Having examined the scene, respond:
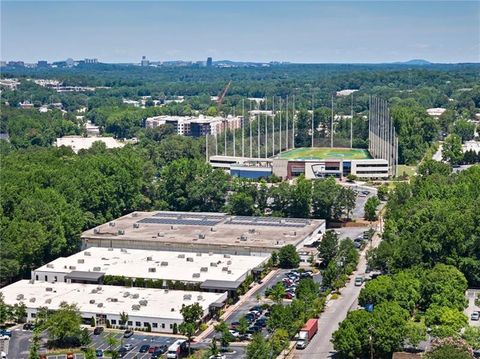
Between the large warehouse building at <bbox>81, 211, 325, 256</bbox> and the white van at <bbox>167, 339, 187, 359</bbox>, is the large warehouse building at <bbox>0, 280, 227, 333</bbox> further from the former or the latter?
the large warehouse building at <bbox>81, 211, 325, 256</bbox>

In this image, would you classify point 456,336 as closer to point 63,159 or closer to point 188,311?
point 188,311

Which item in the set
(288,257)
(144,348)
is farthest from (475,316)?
(144,348)

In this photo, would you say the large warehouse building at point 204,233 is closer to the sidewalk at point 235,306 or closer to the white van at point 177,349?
the sidewalk at point 235,306

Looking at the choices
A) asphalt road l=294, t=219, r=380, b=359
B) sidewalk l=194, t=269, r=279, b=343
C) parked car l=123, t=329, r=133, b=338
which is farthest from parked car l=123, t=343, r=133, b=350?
asphalt road l=294, t=219, r=380, b=359

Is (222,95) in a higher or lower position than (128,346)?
higher

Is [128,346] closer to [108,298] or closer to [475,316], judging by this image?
[108,298]
